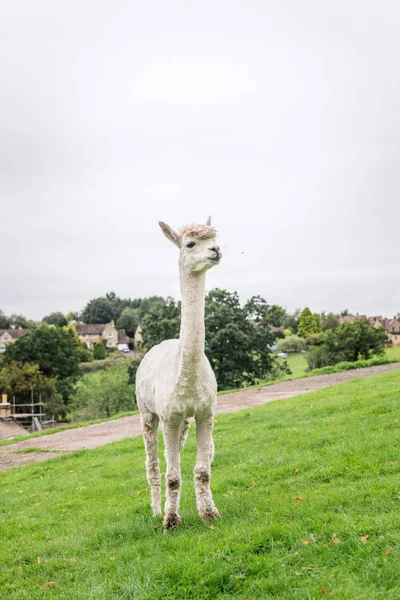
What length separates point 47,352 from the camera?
149 ft

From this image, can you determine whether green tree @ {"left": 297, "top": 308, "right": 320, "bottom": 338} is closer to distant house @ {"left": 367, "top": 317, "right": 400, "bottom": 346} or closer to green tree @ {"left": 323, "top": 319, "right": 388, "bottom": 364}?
distant house @ {"left": 367, "top": 317, "right": 400, "bottom": 346}

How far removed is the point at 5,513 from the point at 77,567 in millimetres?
4057

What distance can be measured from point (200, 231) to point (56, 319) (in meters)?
120

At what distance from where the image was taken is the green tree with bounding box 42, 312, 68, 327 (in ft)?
380

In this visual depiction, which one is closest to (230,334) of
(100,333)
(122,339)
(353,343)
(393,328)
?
(353,343)

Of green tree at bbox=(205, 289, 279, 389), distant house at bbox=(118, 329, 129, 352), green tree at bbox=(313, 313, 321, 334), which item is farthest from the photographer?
distant house at bbox=(118, 329, 129, 352)

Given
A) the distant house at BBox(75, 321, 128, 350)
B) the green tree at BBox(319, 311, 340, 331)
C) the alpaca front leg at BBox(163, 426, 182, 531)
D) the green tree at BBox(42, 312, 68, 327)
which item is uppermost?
the green tree at BBox(42, 312, 68, 327)

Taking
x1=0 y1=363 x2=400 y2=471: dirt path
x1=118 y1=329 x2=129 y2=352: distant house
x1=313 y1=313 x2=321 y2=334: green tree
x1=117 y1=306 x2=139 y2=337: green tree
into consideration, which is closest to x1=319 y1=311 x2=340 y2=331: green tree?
x1=313 y1=313 x2=321 y2=334: green tree

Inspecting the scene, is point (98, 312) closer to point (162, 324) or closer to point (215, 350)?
point (162, 324)

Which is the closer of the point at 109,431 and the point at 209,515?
the point at 209,515

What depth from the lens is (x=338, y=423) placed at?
1040 centimetres

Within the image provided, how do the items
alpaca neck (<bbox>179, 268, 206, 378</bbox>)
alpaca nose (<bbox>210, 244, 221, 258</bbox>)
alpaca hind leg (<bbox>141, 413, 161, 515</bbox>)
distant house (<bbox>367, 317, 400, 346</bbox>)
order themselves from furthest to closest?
distant house (<bbox>367, 317, 400, 346</bbox>) → alpaca hind leg (<bbox>141, 413, 161, 515</bbox>) → alpaca neck (<bbox>179, 268, 206, 378</bbox>) → alpaca nose (<bbox>210, 244, 221, 258</bbox>)

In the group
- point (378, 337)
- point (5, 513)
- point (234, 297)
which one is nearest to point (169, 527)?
point (5, 513)

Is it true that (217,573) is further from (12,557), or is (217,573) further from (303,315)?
(303,315)
